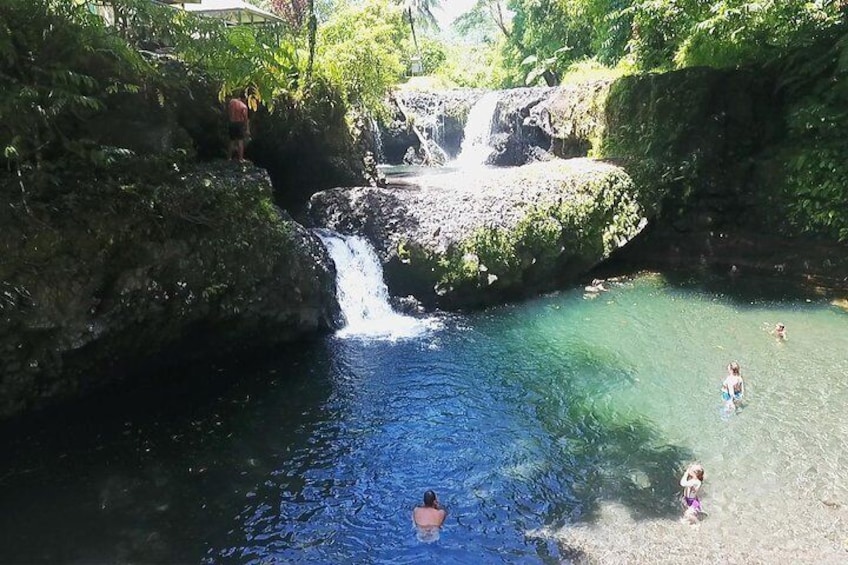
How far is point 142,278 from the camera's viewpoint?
927 centimetres

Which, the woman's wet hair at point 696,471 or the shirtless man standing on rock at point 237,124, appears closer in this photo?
the woman's wet hair at point 696,471

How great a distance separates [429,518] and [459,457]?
64.1 inches

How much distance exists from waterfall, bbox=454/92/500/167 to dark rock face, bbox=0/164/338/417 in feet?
61.1

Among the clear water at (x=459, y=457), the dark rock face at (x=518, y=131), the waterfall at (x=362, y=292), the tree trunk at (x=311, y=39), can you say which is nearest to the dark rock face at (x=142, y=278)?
the clear water at (x=459, y=457)

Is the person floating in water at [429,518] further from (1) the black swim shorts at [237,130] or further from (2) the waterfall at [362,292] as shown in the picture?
(1) the black swim shorts at [237,130]

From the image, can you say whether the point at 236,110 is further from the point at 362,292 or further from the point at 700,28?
the point at 700,28

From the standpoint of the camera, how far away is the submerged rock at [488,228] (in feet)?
46.1

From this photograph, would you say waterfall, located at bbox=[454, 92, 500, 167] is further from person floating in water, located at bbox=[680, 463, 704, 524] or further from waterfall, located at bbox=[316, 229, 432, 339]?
person floating in water, located at bbox=[680, 463, 704, 524]

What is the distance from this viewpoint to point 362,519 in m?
7.14

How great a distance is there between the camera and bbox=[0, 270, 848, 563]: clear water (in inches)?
263

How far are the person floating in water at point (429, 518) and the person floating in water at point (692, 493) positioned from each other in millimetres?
3057

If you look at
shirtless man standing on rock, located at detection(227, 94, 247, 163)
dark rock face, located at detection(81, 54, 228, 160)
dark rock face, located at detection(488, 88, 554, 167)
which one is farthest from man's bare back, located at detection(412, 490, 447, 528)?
dark rock face, located at detection(488, 88, 554, 167)

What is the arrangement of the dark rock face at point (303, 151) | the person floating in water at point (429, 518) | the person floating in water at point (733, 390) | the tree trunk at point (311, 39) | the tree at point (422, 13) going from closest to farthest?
the person floating in water at point (429, 518) → the person floating in water at point (733, 390) → the tree trunk at point (311, 39) → the dark rock face at point (303, 151) → the tree at point (422, 13)

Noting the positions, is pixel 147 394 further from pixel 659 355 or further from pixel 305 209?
pixel 659 355
